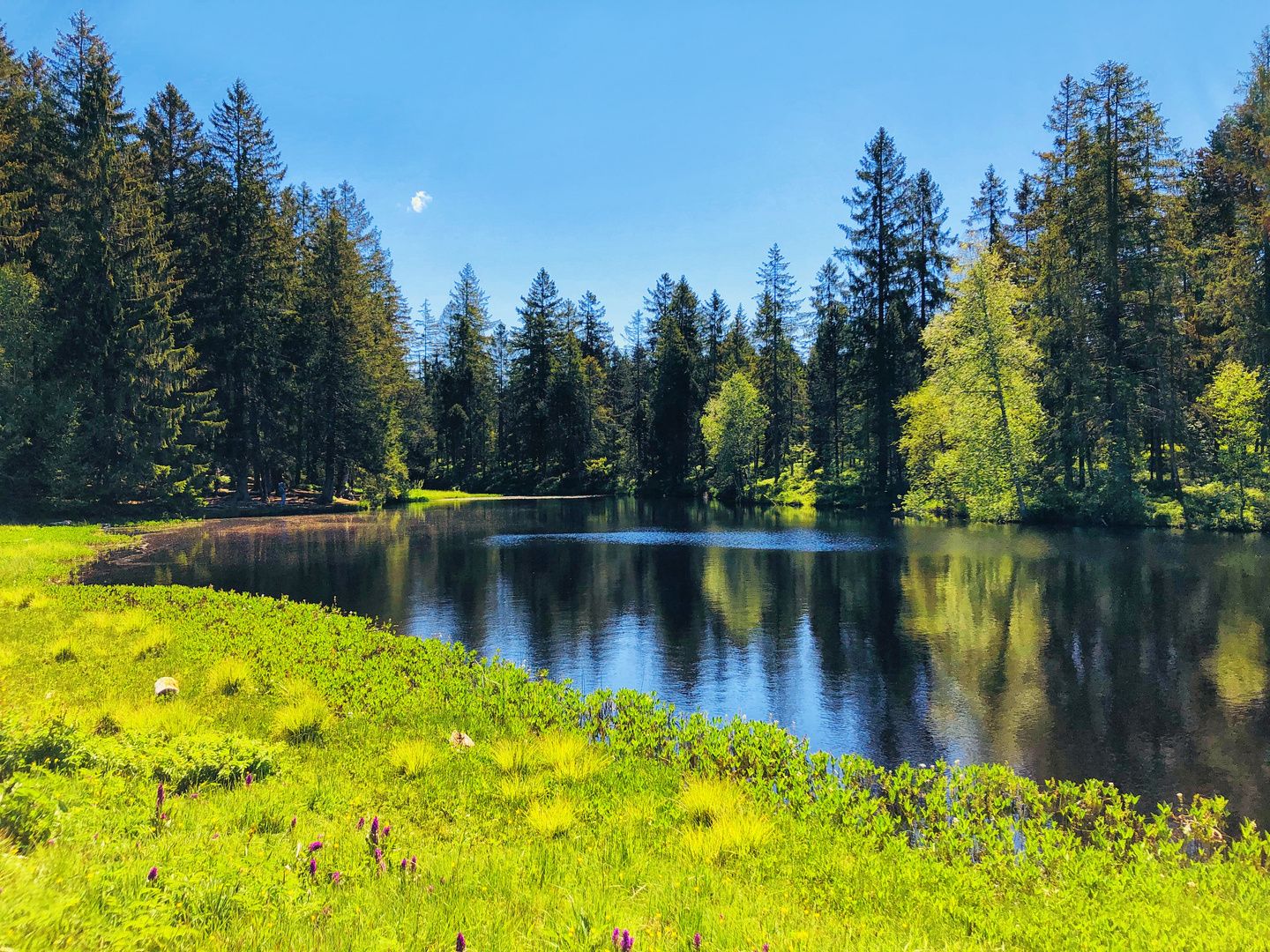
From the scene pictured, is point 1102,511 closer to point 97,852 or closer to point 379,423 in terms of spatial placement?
point 97,852

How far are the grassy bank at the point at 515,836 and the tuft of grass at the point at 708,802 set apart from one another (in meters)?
0.02

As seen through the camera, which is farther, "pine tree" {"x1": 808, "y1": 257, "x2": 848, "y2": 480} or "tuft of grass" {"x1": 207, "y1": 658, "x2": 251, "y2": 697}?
"pine tree" {"x1": 808, "y1": 257, "x2": 848, "y2": 480}

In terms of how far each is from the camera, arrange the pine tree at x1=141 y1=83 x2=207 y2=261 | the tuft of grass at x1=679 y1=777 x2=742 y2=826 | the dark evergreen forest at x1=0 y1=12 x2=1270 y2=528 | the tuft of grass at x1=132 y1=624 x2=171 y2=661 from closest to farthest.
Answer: the tuft of grass at x1=679 y1=777 x2=742 y2=826
the tuft of grass at x1=132 y1=624 x2=171 y2=661
the dark evergreen forest at x1=0 y1=12 x2=1270 y2=528
the pine tree at x1=141 y1=83 x2=207 y2=261

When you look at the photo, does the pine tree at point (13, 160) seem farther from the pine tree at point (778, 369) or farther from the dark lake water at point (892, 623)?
the pine tree at point (778, 369)

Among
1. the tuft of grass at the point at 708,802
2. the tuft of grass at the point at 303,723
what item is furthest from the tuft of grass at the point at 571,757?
the tuft of grass at the point at 303,723

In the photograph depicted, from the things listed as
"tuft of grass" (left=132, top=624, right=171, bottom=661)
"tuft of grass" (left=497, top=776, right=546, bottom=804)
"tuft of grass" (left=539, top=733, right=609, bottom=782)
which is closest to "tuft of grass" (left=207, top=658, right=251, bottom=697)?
"tuft of grass" (left=132, top=624, right=171, bottom=661)

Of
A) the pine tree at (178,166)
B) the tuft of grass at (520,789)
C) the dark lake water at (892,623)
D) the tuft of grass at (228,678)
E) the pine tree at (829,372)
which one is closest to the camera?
the tuft of grass at (520,789)

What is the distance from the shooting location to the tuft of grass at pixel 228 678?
11.1 m

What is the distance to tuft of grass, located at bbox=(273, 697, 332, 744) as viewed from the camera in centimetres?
916

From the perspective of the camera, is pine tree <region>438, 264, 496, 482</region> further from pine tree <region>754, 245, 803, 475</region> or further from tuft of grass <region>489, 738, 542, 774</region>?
tuft of grass <region>489, 738, 542, 774</region>

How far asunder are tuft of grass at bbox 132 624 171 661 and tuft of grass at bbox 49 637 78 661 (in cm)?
90

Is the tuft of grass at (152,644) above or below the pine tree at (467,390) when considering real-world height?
below

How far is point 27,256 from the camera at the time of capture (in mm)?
42844

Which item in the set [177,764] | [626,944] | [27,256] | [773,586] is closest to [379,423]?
[27,256]
